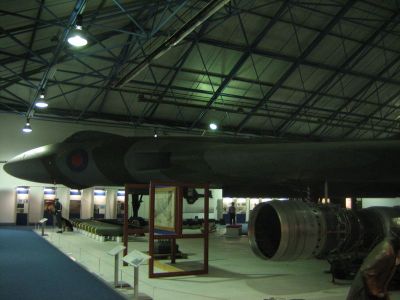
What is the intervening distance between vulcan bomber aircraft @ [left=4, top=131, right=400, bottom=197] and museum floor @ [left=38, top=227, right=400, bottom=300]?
1.89 m

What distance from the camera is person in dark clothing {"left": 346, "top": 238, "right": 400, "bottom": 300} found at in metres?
3.69

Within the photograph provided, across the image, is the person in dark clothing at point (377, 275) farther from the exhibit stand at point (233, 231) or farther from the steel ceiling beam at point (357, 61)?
the steel ceiling beam at point (357, 61)

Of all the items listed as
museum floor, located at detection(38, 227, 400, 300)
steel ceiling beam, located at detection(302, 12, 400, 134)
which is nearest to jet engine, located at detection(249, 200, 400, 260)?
museum floor, located at detection(38, 227, 400, 300)

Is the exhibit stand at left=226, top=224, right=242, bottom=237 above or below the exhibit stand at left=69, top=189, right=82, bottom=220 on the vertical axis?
below

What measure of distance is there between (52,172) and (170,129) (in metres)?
14.6

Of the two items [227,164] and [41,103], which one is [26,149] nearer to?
[41,103]

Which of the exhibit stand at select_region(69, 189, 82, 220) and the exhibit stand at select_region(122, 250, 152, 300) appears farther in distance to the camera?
the exhibit stand at select_region(69, 189, 82, 220)

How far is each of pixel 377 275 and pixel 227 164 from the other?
553cm

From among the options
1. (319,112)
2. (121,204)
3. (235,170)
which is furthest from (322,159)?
(319,112)

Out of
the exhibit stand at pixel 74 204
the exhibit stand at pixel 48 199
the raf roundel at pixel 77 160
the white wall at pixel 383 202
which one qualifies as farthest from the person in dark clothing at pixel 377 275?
the white wall at pixel 383 202

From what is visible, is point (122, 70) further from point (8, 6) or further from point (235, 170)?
point (235, 170)

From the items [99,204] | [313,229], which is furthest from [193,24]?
[99,204]

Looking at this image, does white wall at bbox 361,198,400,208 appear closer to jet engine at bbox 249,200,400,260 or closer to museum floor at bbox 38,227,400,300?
museum floor at bbox 38,227,400,300

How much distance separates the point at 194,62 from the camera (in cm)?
2120
